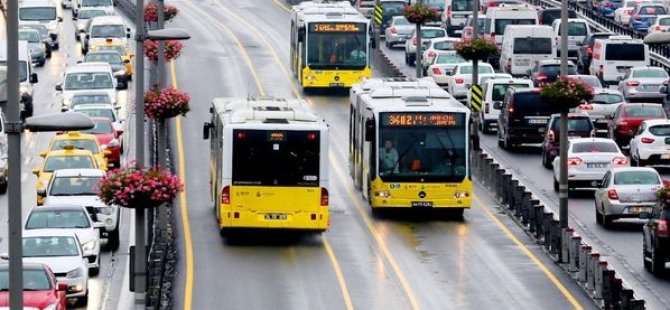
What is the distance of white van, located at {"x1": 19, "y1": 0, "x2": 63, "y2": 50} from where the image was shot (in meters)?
91.1

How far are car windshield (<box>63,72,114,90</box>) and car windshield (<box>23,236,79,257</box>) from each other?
101 ft

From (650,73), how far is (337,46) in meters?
10.2

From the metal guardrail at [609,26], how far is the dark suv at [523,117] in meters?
17.9

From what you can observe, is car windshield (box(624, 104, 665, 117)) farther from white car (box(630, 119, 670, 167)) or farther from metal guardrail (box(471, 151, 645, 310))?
metal guardrail (box(471, 151, 645, 310))

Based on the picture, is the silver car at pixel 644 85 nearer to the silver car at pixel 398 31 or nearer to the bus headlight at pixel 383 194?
the silver car at pixel 398 31

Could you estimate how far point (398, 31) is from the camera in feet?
303

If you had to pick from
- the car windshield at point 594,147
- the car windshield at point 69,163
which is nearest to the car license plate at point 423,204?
the car windshield at point 594,147

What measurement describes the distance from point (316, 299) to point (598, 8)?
6808 centimetres

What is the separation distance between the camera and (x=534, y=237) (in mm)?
48000

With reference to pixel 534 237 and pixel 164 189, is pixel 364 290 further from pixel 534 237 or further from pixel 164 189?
pixel 534 237

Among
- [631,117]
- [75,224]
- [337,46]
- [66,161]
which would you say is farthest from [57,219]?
[337,46]

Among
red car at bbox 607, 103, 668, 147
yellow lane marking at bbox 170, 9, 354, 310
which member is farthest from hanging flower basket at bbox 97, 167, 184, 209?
red car at bbox 607, 103, 668, 147

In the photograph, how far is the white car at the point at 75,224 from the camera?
43.2 meters

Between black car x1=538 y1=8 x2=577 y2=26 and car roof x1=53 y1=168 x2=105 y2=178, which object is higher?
black car x1=538 y1=8 x2=577 y2=26
